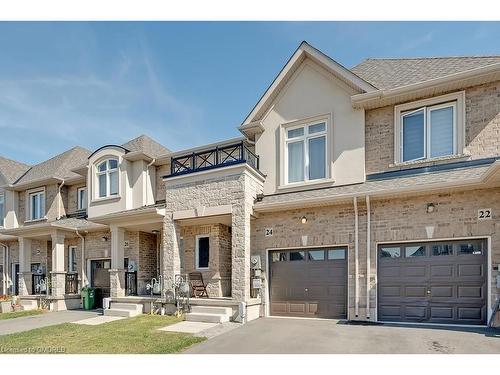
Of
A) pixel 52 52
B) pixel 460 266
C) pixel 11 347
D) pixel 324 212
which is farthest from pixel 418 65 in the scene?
pixel 11 347

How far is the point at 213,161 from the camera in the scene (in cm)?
1458

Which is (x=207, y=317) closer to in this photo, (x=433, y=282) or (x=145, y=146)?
(x=433, y=282)

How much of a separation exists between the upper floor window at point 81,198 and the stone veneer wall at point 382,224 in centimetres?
1103

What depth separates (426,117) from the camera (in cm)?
1043

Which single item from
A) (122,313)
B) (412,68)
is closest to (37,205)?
(122,313)

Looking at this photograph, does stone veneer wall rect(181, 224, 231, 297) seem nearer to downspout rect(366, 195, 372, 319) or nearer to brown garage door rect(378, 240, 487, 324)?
downspout rect(366, 195, 372, 319)

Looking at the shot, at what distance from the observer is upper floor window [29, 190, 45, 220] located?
63.6 feet

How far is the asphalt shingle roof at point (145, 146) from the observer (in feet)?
54.1

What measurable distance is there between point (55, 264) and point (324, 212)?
12540mm

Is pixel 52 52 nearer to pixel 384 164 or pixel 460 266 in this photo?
pixel 384 164

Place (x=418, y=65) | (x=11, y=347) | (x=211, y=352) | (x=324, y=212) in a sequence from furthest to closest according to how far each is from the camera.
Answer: (x=418, y=65)
(x=324, y=212)
(x=11, y=347)
(x=211, y=352)

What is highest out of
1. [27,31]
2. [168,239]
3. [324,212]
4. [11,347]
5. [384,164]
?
[27,31]

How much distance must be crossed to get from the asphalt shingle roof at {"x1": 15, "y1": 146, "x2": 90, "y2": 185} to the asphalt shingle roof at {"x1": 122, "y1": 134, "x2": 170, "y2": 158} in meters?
4.08

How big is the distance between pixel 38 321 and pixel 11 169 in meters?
14.2
